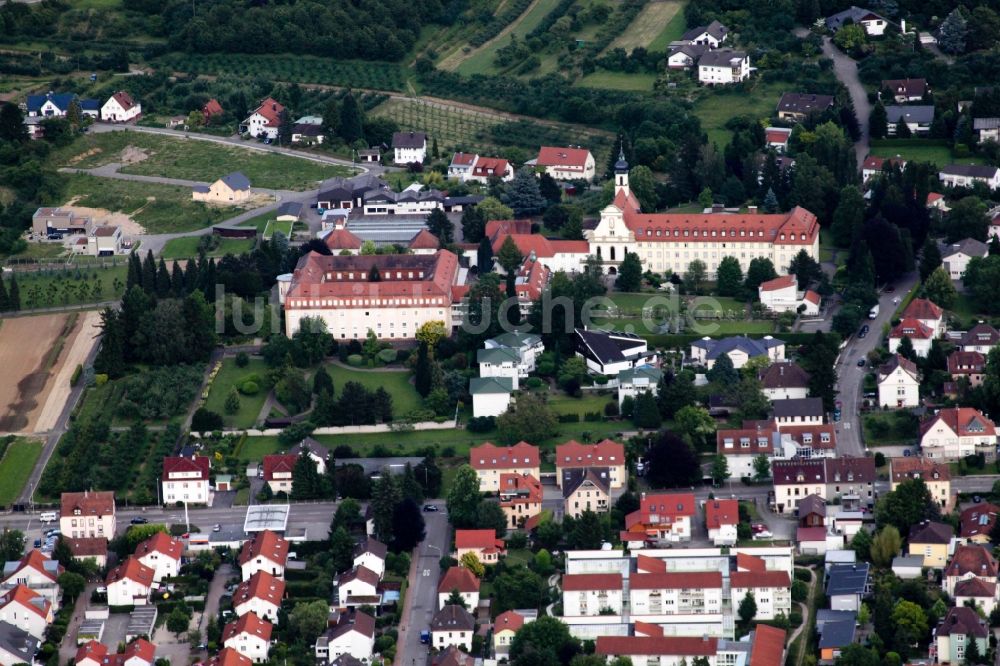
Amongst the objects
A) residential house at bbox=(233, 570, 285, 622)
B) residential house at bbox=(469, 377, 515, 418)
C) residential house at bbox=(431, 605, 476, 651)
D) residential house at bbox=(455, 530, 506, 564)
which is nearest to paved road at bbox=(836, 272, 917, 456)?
residential house at bbox=(469, 377, 515, 418)

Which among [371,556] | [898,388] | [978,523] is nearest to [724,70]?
[898,388]

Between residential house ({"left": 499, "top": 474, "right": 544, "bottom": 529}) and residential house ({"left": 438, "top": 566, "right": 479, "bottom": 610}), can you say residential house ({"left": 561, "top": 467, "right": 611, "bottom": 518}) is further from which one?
residential house ({"left": 438, "top": 566, "right": 479, "bottom": 610})

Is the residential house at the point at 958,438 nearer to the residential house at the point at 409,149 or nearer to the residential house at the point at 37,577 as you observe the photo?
the residential house at the point at 37,577

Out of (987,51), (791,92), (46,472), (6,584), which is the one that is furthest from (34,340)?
(987,51)

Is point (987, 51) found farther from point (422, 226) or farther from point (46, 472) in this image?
point (46, 472)

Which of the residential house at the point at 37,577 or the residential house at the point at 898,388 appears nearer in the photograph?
the residential house at the point at 37,577

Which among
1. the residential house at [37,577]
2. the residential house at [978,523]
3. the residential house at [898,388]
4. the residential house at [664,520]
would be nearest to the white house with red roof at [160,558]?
the residential house at [37,577]
